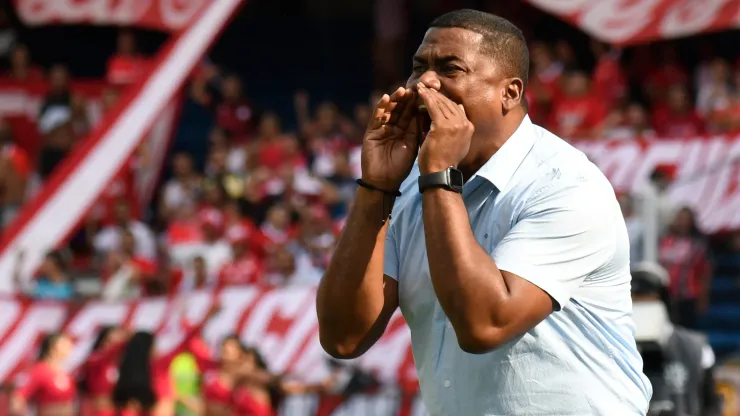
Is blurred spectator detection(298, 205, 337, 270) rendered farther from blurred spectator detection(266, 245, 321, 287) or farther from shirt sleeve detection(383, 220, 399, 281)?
shirt sleeve detection(383, 220, 399, 281)

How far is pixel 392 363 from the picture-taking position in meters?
10.9

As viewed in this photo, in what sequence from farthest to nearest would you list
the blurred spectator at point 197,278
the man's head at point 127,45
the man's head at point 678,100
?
the man's head at point 127,45, the man's head at point 678,100, the blurred spectator at point 197,278

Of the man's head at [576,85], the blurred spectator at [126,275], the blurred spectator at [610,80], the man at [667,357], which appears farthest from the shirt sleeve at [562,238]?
the blurred spectator at [610,80]

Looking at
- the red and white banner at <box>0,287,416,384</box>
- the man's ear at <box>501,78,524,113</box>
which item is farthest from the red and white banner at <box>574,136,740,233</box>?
the man's ear at <box>501,78,524,113</box>

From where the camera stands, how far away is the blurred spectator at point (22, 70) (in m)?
17.7

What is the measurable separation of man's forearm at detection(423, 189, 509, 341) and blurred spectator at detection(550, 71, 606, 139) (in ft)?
36.3

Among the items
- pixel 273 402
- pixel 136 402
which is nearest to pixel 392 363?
pixel 273 402

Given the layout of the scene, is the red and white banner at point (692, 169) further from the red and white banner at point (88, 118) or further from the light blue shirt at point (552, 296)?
the light blue shirt at point (552, 296)

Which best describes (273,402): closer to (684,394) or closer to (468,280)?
(684,394)

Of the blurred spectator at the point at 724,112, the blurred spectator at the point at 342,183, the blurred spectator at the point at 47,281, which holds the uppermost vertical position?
the blurred spectator at the point at 724,112

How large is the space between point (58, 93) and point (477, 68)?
14157 mm

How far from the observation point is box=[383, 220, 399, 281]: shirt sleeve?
3498mm

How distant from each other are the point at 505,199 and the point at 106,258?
11.4m

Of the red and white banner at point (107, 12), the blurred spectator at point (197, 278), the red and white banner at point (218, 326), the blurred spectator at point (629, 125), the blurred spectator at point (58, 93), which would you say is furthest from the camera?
the red and white banner at point (107, 12)
